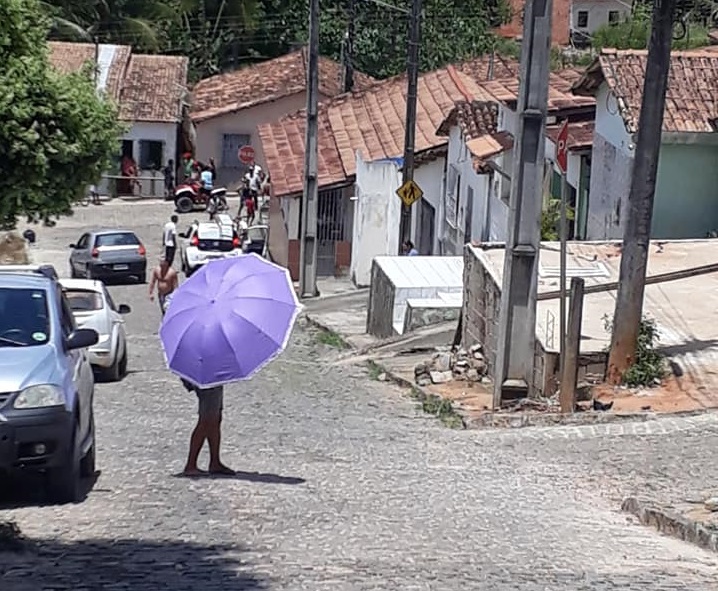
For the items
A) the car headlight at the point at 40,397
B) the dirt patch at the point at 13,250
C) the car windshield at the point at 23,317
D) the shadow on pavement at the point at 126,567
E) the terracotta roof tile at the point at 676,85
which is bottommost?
the dirt patch at the point at 13,250

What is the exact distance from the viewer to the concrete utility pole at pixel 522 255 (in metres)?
17.3

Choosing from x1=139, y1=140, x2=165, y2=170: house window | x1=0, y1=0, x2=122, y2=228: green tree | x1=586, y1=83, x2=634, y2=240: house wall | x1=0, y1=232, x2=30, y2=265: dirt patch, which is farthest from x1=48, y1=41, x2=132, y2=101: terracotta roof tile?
x1=0, y1=0, x2=122, y2=228: green tree

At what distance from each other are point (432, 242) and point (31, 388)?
1033 inches

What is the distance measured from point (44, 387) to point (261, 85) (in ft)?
151

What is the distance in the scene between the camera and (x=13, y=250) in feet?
128

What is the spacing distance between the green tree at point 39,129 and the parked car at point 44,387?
960mm

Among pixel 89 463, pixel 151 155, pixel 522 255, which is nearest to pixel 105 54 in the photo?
pixel 151 155

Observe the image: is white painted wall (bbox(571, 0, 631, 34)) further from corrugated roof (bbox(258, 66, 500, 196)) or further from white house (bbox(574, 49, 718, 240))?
white house (bbox(574, 49, 718, 240))

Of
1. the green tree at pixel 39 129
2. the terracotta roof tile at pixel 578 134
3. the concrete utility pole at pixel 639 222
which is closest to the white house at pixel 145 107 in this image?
the terracotta roof tile at pixel 578 134

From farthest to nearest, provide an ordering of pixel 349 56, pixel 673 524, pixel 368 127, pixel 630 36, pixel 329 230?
pixel 630 36, pixel 349 56, pixel 368 127, pixel 329 230, pixel 673 524

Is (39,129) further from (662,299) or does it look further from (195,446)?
(662,299)

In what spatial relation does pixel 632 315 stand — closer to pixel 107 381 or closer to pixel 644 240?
pixel 644 240

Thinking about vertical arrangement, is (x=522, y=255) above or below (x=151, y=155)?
above

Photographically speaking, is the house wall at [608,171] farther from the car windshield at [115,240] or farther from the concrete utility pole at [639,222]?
the car windshield at [115,240]
